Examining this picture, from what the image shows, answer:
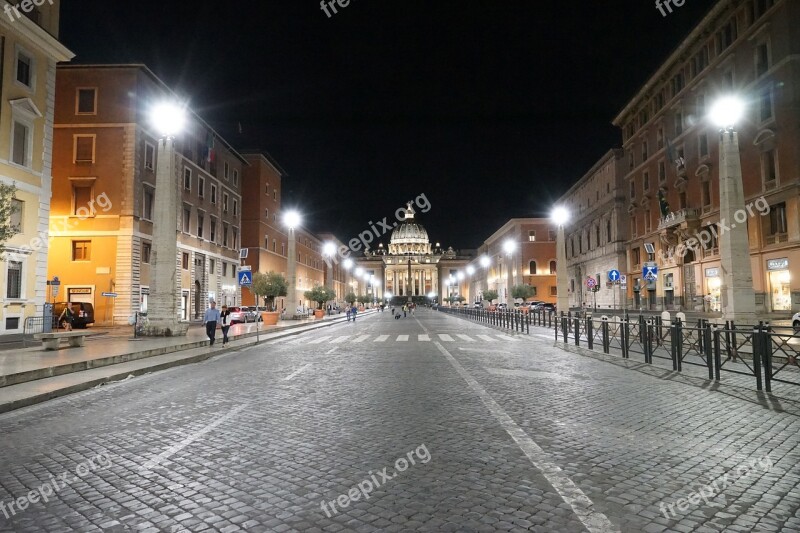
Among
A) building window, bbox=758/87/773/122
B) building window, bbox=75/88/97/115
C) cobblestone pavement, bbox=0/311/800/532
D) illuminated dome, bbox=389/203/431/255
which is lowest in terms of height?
cobblestone pavement, bbox=0/311/800/532

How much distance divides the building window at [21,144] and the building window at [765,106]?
1441 inches

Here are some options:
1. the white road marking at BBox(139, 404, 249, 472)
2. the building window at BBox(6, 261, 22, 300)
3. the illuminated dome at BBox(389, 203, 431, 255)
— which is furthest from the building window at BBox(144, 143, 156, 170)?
the illuminated dome at BBox(389, 203, 431, 255)

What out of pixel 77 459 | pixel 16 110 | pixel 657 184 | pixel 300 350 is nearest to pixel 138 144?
pixel 16 110

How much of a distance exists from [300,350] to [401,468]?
1362cm

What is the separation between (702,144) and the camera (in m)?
38.8

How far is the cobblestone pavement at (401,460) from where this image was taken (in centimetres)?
385

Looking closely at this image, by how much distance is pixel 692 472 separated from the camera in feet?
15.8

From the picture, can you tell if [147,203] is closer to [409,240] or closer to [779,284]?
[779,284]

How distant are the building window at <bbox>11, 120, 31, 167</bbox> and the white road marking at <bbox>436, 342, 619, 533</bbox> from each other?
73.7 ft

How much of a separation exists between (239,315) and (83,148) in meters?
14.0

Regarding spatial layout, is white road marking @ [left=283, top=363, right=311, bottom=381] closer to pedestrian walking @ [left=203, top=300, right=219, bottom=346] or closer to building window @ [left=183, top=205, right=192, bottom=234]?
pedestrian walking @ [left=203, top=300, right=219, bottom=346]

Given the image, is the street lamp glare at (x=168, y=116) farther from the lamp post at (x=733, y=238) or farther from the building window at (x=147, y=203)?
the lamp post at (x=733, y=238)

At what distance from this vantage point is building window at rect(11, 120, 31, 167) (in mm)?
21656

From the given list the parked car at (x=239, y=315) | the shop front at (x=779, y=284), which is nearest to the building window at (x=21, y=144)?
the parked car at (x=239, y=315)
